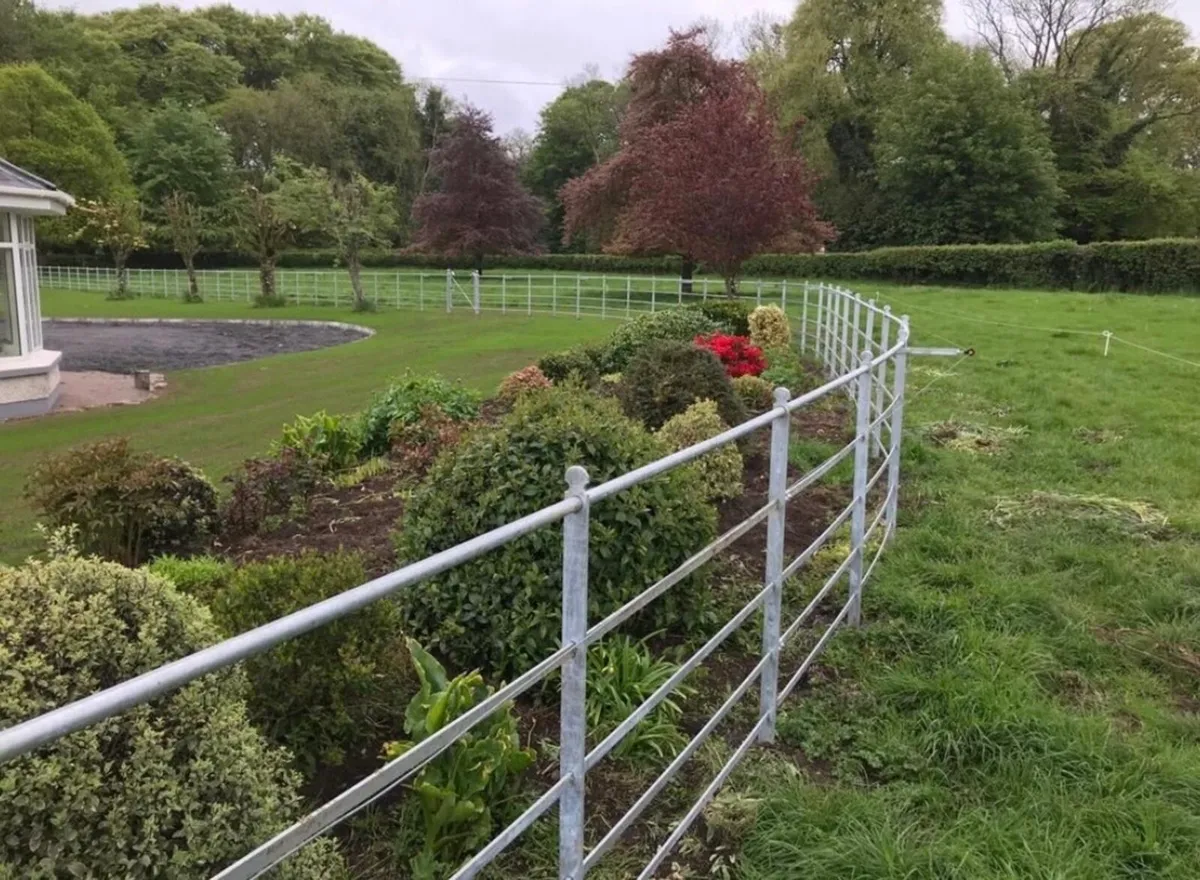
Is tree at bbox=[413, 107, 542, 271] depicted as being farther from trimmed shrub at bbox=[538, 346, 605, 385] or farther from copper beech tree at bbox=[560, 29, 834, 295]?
trimmed shrub at bbox=[538, 346, 605, 385]

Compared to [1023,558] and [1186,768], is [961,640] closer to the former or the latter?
[1186,768]

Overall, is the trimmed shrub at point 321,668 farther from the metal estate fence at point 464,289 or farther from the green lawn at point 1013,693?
the metal estate fence at point 464,289

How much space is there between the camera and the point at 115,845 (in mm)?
1675

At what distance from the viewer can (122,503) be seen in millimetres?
5391

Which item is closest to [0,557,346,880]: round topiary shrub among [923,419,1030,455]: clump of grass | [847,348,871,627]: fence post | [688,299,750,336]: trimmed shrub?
[847,348,871,627]: fence post

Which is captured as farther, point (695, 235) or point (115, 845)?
point (695, 235)

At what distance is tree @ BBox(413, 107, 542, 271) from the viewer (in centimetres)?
3544

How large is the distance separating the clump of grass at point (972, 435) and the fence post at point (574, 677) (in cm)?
633

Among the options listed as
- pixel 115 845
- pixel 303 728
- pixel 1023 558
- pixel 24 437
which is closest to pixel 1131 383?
pixel 1023 558

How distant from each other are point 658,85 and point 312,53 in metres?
44.4

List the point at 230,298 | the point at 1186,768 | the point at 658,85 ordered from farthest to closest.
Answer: the point at 230,298, the point at 658,85, the point at 1186,768

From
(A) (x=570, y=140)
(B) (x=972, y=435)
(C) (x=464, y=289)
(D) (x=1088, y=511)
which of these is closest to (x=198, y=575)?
(D) (x=1088, y=511)

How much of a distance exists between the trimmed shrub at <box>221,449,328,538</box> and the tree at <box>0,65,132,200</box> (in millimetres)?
39074

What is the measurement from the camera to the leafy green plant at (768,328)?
1355 cm
